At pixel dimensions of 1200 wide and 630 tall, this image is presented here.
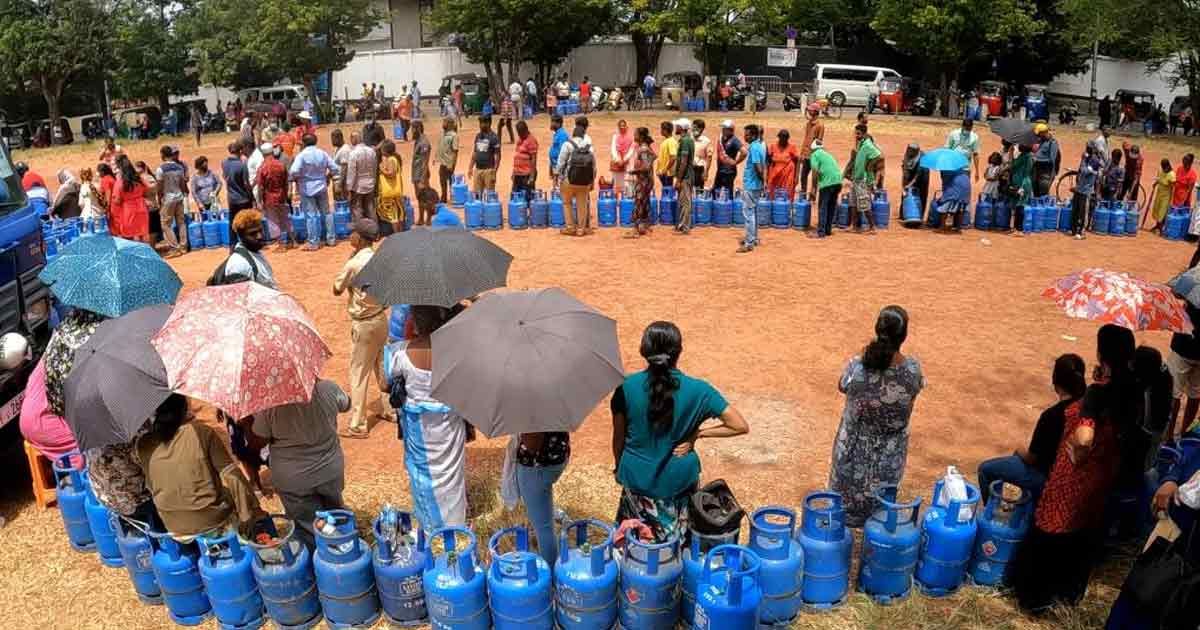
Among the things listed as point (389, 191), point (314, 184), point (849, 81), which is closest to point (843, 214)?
point (389, 191)

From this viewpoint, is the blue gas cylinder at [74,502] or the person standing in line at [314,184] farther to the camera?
the person standing in line at [314,184]

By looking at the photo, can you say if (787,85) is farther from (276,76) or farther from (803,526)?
(803,526)

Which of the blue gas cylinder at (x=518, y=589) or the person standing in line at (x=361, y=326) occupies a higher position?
the person standing in line at (x=361, y=326)

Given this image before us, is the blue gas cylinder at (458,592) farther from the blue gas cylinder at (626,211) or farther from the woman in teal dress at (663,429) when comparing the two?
the blue gas cylinder at (626,211)

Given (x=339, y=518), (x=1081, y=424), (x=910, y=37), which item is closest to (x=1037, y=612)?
(x=1081, y=424)

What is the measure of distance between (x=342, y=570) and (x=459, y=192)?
36.2 feet

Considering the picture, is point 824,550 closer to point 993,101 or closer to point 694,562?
point 694,562

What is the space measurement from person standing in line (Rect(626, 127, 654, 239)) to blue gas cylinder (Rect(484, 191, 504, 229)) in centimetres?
216

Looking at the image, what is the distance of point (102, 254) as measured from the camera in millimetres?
5918

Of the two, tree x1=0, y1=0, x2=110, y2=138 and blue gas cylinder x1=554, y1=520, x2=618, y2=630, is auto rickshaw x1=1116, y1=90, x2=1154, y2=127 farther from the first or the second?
tree x1=0, y1=0, x2=110, y2=138

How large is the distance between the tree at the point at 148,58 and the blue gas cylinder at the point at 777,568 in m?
39.4

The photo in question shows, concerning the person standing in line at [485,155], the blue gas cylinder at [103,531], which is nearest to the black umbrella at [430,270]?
the blue gas cylinder at [103,531]

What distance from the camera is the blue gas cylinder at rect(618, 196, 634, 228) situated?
46.3 ft

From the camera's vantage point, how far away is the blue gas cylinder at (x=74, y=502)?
18.5ft
